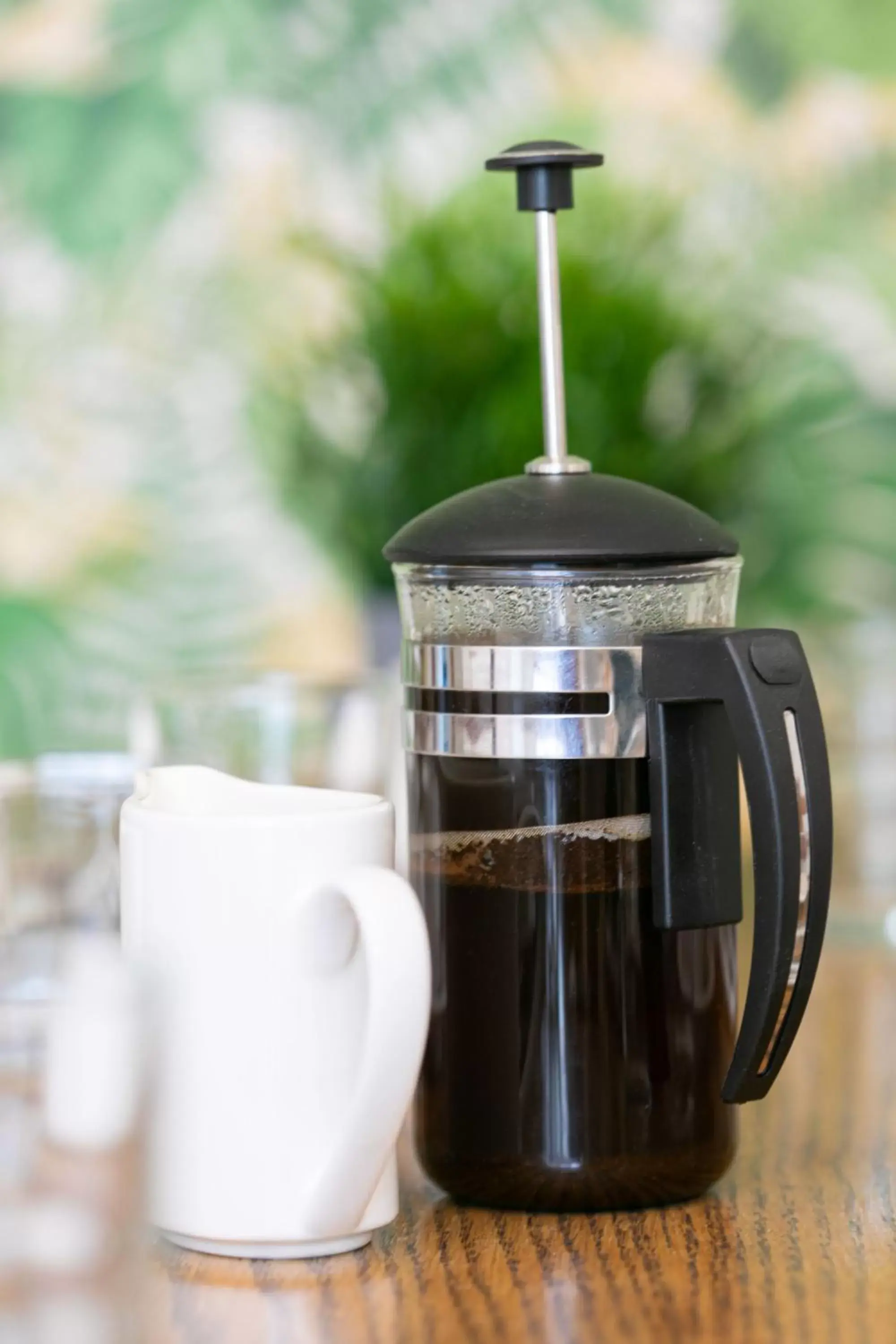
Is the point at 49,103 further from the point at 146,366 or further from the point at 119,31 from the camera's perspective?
the point at 146,366

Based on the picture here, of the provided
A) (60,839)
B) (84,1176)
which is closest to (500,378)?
(60,839)

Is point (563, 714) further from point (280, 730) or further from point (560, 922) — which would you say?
point (280, 730)

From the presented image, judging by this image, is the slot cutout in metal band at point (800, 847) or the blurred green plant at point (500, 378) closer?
the slot cutout in metal band at point (800, 847)

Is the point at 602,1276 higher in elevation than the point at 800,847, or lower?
lower

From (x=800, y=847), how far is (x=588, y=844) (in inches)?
2.7

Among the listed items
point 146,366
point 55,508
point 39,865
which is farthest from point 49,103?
point 39,865

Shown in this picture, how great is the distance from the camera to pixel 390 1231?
578mm

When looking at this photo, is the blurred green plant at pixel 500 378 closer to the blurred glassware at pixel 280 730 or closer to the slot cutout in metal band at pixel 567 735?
the blurred glassware at pixel 280 730

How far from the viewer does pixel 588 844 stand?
1.89 ft

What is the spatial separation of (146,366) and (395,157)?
1.02 feet

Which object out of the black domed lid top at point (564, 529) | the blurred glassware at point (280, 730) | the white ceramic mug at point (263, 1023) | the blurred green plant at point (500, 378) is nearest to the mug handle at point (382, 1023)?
the white ceramic mug at point (263, 1023)

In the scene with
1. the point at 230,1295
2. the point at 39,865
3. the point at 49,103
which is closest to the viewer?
the point at 230,1295

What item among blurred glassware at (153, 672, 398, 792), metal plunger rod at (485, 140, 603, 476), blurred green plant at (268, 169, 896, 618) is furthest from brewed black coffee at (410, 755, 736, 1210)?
blurred green plant at (268, 169, 896, 618)

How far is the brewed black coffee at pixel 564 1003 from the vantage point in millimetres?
575
